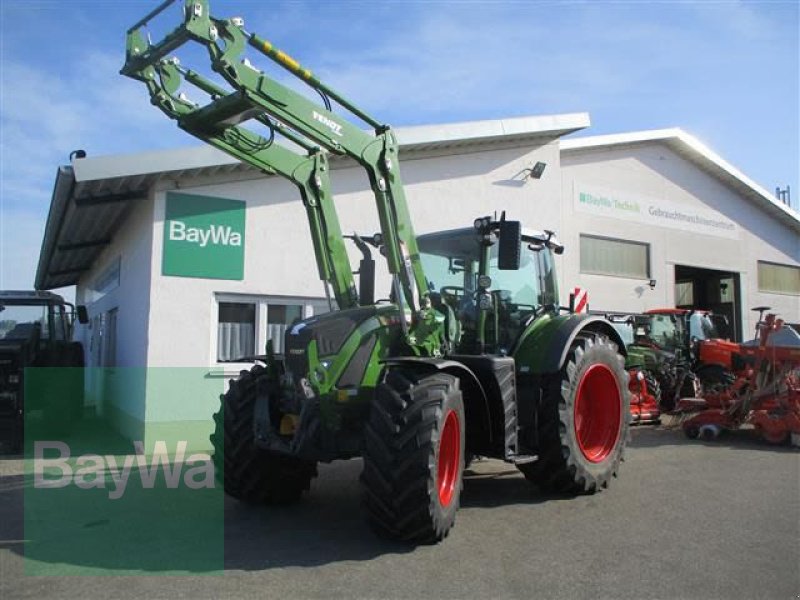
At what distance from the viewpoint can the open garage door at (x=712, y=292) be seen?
20562 millimetres

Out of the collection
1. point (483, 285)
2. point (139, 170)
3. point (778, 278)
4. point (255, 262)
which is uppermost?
point (139, 170)

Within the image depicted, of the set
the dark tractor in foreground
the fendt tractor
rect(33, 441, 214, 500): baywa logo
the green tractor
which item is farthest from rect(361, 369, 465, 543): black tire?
the green tractor

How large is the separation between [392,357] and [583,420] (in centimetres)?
271

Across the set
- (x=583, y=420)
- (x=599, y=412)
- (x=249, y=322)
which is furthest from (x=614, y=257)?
(x=583, y=420)

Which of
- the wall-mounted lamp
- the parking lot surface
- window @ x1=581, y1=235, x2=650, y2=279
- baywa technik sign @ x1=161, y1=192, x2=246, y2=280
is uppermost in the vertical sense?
the wall-mounted lamp

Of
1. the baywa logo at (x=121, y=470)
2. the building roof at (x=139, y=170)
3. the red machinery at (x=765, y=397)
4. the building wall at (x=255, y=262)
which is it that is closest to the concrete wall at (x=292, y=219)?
the building wall at (x=255, y=262)

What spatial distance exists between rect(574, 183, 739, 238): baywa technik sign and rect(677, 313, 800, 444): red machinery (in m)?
7.26

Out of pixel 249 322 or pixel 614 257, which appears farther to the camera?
pixel 614 257

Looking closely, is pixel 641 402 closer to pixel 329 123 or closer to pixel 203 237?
pixel 203 237

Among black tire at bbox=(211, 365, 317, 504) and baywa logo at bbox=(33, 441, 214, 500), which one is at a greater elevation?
black tire at bbox=(211, 365, 317, 504)

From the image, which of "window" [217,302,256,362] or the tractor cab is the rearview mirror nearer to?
the tractor cab

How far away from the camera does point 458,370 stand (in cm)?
545

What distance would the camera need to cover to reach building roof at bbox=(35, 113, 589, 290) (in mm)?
9156

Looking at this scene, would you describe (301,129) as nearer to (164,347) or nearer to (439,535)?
(439,535)
